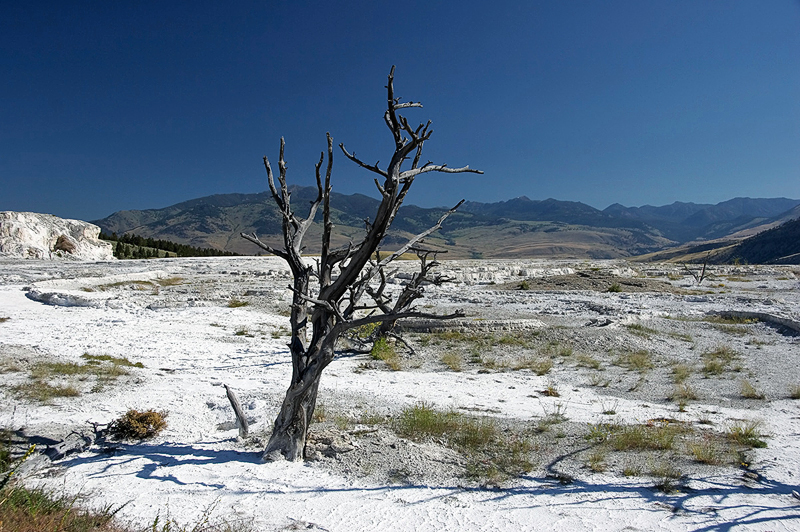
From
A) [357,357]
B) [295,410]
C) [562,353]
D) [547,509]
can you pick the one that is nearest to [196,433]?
[295,410]

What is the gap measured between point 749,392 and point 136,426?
448 inches

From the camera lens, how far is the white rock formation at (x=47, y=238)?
141 ft

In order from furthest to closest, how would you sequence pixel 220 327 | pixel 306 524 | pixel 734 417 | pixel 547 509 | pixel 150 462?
pixel 220 327 → pixel 734 417 → pixel 150 462 → pixel 547 509 → pixel 306 524

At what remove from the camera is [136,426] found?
251 inches

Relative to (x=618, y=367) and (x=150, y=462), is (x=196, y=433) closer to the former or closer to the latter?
(x=150, y=462)

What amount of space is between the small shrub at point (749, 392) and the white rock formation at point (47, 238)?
5258cm

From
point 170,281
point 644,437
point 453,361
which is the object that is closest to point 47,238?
point 170,281

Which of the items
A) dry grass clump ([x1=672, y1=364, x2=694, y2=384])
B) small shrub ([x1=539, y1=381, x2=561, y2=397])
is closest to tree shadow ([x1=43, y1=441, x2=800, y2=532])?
small shrub ([x1=539, y1=381, x2=561, y2=397])

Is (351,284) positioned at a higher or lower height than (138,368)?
higher

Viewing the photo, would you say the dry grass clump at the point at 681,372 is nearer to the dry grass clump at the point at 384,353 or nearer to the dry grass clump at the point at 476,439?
the dry grass clump at the point at 476,439

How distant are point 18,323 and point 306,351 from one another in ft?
42.0

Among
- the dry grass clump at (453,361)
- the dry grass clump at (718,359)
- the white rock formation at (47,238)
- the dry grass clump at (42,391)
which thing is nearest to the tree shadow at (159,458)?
the dry grass clump at (42,391)

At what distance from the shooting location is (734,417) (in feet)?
26.0

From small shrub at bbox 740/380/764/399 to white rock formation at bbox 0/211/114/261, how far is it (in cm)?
5258
